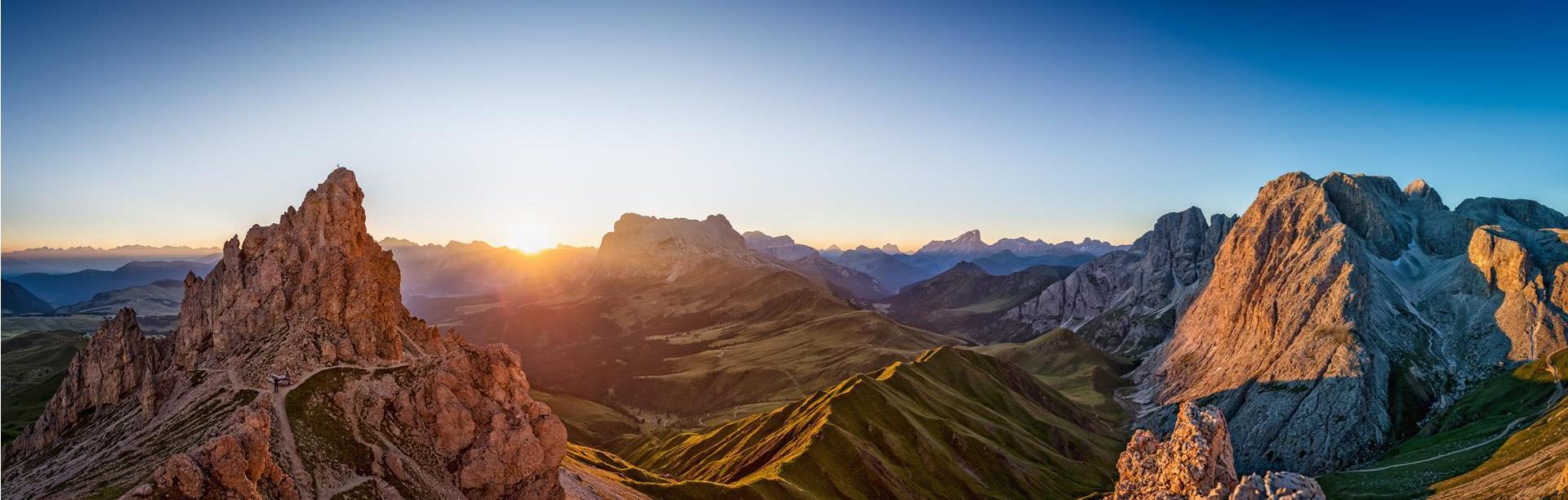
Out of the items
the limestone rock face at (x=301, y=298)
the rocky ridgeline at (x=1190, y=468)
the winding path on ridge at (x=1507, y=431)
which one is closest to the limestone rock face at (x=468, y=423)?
the limestone rock face at (x=301, y=298)

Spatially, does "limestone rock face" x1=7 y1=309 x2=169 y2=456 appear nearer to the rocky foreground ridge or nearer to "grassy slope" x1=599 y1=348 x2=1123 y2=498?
the rocky foreground ridge

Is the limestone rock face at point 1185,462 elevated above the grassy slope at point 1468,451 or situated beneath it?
elevated above

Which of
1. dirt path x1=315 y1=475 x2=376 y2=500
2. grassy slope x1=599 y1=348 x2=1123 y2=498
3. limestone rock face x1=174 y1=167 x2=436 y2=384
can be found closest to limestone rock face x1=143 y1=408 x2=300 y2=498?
dirt path x1=315 y1=475 x2=376 y2=500

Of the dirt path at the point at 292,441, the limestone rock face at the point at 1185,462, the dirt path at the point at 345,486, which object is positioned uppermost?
the limestone rock face at the point at 1185,462

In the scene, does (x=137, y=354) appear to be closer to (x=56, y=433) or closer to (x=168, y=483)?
(x=56, y=433)

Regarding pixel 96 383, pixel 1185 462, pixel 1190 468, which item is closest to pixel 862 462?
pixel 1185 462

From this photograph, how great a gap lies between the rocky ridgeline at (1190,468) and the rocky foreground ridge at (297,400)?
6794 cm

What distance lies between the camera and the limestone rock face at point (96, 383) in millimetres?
103938

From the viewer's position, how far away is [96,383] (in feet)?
345

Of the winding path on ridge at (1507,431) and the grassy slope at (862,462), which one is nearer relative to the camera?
the grassy slope at (862,462)

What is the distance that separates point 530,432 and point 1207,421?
7451cm

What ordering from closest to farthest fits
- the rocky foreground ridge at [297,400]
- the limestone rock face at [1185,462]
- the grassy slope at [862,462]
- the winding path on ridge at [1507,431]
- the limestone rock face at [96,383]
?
1. the limestone rock face at [1185,462]
2. the rocky foreground ridge at [297,400]
3. the limestone rock face at [96,383]
4. the grassy slope at [862,462]
5. the winding path on ridge at [1507,431]

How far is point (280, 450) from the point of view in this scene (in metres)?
69.6

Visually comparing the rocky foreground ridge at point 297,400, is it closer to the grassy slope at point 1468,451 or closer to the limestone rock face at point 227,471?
the limestone rock face at point 227,471
